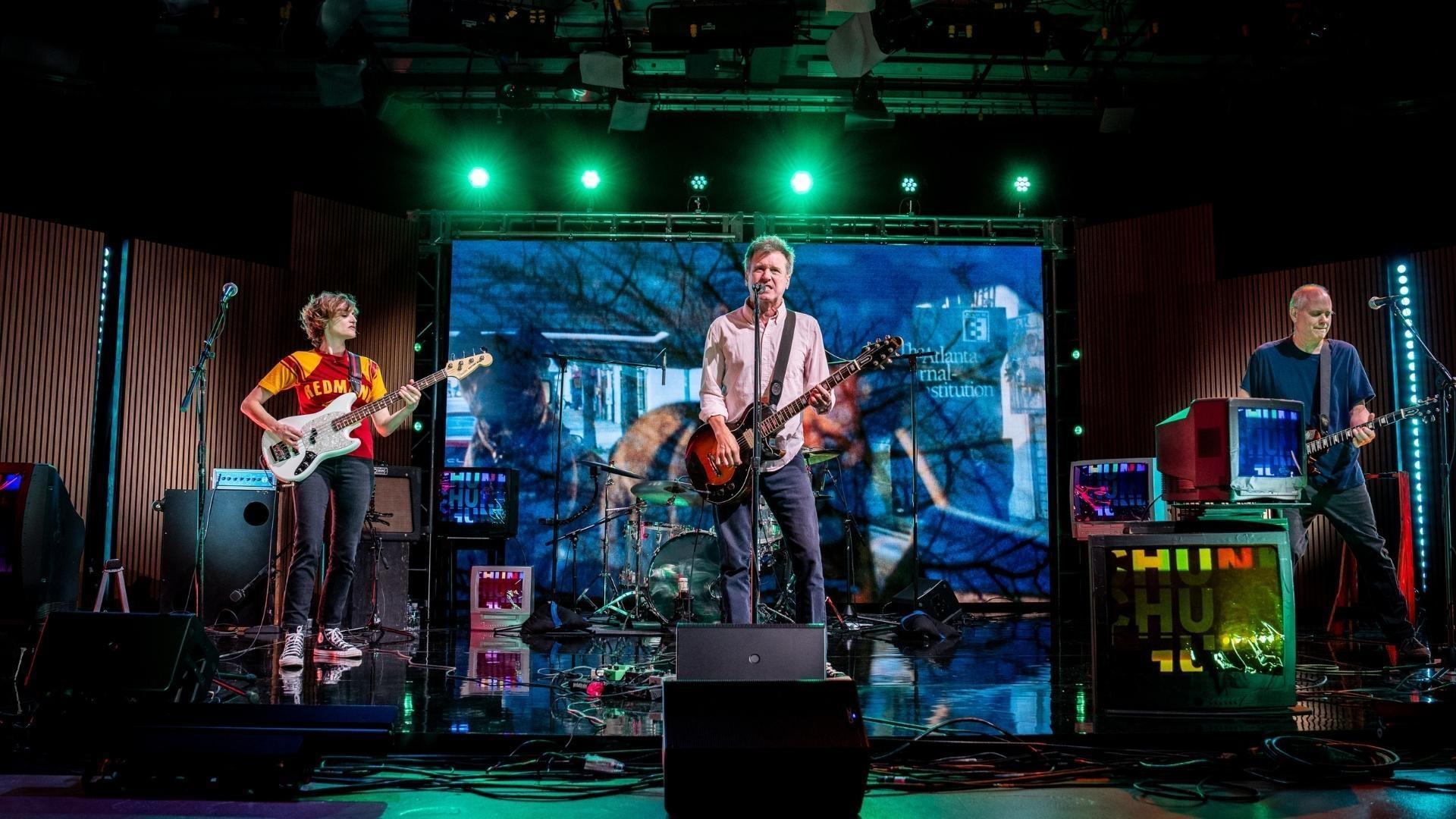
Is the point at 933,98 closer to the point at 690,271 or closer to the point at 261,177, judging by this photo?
the point at 690,271

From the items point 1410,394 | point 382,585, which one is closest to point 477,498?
point 382,585

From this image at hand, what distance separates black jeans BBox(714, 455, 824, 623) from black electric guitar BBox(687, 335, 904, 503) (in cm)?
5

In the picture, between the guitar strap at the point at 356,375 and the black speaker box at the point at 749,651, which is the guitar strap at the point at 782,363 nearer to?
the black speaker box at the point at 749,651

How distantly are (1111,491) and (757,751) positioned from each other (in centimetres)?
704

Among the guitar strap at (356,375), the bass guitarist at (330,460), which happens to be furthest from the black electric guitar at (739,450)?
the guitar strap at (356,375)

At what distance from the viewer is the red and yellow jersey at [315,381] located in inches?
232

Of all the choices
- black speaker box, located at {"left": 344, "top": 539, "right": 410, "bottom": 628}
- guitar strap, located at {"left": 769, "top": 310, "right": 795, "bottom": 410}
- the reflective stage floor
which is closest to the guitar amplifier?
black speaker box, located at {"left": 344, "top": 539, "right": 410, "bottom": 628}

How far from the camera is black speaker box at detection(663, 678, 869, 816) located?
2646mm

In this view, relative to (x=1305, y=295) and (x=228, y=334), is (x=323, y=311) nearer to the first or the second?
(x=228, y=334)

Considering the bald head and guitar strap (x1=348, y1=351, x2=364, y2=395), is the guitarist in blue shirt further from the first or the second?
guitar strap (x1=348, y1=351, x2=364, y2=395)

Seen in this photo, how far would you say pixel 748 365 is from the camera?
15.1 feet

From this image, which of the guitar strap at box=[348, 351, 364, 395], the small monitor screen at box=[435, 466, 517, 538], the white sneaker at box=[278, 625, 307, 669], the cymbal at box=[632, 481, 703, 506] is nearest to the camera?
the white sneaker at box=[278, 625, 307, 669]

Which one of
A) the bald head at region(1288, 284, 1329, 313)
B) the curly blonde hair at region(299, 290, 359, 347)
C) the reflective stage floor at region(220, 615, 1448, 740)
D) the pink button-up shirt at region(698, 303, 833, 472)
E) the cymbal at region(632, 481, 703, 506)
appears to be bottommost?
the reflective stage floor at region(220, 615, 1448, 740)

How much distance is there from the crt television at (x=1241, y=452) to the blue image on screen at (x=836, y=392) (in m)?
5.70
